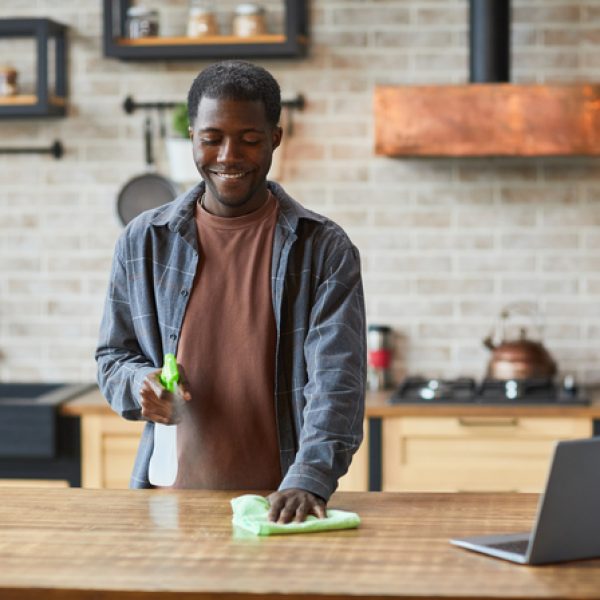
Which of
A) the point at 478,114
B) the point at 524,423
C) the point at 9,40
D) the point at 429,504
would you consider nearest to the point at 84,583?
the point at 429,504

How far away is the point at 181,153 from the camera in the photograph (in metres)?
4.33

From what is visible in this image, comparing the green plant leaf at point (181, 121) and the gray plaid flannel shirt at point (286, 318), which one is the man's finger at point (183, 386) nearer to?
the gray plaid flannel shirt at point (286, 318)

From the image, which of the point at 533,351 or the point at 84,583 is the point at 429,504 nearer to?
the point at 84,583

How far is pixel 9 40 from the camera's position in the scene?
4543 mm

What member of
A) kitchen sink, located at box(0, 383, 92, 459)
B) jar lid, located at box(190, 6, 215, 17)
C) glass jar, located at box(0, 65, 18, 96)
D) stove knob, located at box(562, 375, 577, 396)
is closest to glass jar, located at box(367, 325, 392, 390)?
stove knob, located at box(562, 375, 577, 396)

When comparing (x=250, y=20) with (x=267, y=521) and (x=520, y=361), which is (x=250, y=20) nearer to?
(x=520, y=361)

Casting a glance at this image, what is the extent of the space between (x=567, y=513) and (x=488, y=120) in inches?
94.6

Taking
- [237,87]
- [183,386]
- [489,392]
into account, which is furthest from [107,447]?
[237,87]

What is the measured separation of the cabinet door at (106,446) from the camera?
155 inches

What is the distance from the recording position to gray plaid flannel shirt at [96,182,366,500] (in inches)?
89.1

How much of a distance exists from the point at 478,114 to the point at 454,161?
0.43 meters

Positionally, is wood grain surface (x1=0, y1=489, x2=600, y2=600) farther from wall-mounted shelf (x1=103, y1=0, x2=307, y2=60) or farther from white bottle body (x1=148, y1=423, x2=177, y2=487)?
wall-mounted shelf (x1=103, y1=0, x2=307, y2=60)

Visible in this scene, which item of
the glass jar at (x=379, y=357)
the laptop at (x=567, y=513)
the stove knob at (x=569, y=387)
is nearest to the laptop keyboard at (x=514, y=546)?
the laptop at (x=567, y=513)

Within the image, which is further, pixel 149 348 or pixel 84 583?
pixel 149 348
